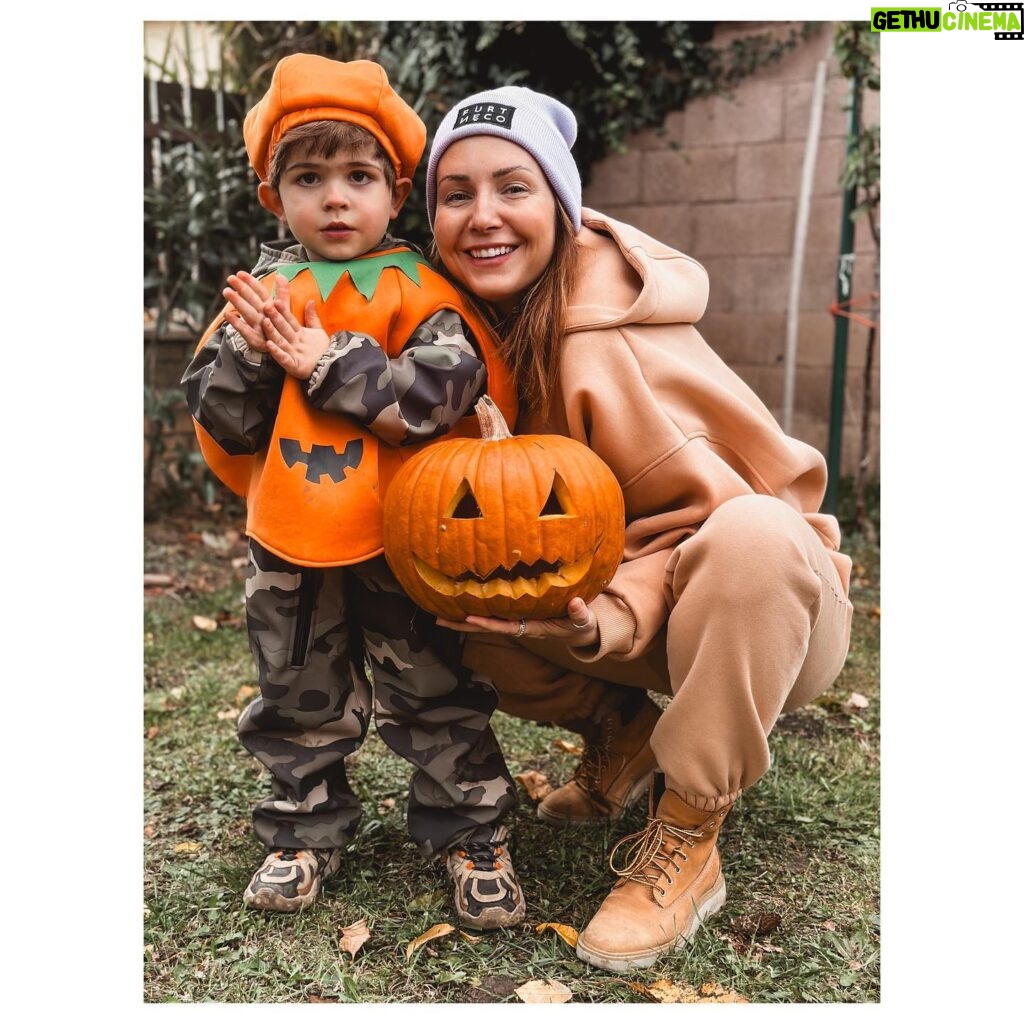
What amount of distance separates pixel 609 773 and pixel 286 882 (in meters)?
0.87

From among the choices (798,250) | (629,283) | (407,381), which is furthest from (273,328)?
(798,250)

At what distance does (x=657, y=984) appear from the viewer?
2.02 metres

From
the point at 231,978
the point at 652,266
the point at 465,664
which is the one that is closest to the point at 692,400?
the point at 652,266

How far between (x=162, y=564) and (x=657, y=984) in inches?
156

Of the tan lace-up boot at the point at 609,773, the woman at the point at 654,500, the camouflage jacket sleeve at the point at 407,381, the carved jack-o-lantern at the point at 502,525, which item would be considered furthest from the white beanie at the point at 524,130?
the tan lace-up boot at the point at 609,773

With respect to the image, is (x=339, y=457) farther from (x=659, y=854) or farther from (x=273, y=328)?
(x=659, y=854)

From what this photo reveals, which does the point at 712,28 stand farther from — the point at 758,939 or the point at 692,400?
the point at 758,939

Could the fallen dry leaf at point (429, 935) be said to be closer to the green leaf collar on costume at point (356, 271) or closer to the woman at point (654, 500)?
the woman at point (654, 500)

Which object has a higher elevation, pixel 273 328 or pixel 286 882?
pixel 273 328

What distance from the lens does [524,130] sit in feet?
7.36

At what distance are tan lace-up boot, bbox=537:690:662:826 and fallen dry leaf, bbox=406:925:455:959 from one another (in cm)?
58

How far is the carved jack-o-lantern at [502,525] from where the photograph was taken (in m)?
1.95

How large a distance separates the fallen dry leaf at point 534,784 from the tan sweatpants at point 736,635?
0.75 m

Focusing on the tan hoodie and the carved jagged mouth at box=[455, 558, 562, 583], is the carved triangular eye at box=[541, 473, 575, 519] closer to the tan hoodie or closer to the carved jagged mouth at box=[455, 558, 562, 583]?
the carved jagged mouth at box=[455, 558, 562, 583]
